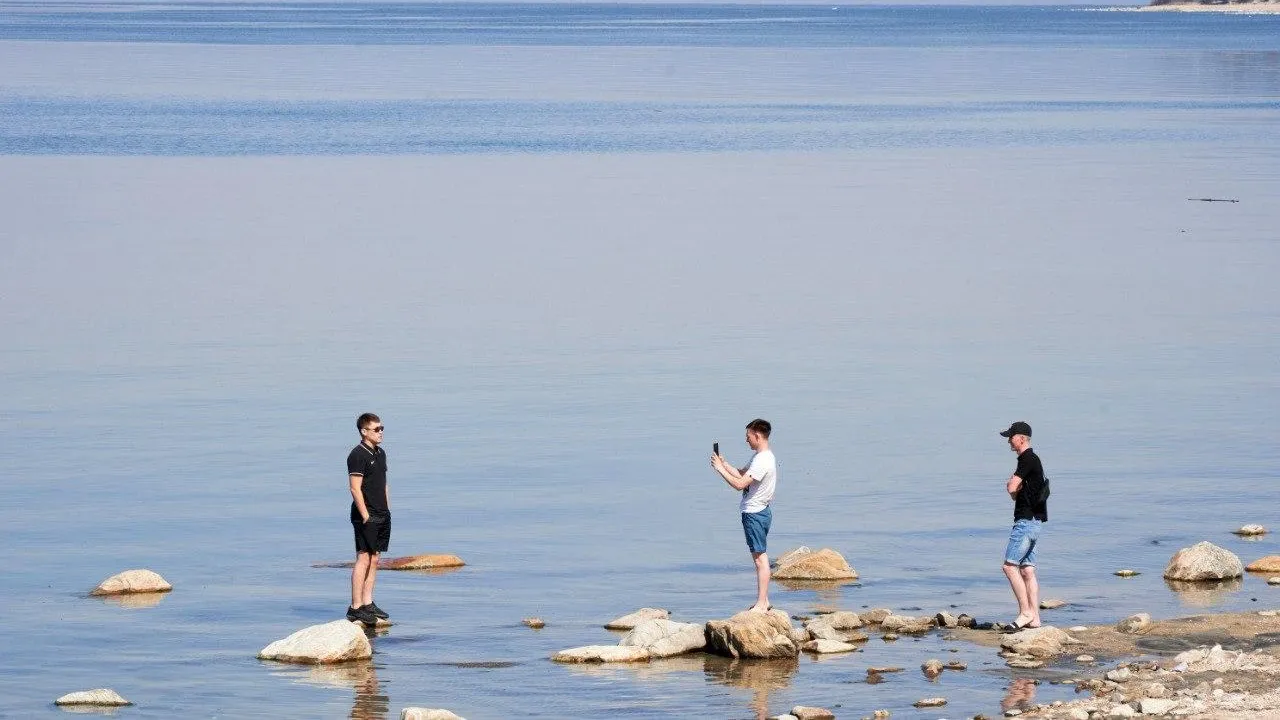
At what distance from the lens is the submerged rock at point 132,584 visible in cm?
1852

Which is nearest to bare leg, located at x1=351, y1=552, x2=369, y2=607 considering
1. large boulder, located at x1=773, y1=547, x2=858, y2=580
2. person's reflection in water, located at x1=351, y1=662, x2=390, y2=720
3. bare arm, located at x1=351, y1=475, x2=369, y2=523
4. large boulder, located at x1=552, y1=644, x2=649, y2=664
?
bare arm, located at x1=351, y1=475, x2=369, y2=523

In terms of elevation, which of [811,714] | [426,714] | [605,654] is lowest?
[811,714]

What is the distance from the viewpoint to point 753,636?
1588 cm

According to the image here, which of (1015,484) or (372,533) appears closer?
(1015,484)

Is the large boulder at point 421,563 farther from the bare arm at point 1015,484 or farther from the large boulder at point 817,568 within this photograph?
the bare arm at point 1015,484

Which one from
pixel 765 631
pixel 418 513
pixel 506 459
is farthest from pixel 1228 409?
pixel 765 631

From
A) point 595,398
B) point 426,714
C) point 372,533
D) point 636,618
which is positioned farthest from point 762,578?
point 595,398

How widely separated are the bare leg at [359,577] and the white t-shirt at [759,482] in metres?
3.13

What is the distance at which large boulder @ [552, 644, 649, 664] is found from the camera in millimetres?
16016

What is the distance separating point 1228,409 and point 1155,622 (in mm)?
11340

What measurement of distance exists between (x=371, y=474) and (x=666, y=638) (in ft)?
9.23

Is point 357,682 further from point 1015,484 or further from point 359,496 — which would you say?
point 1015,484

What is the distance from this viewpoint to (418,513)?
2191cm

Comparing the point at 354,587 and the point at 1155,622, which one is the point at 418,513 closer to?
the point at 354,587
